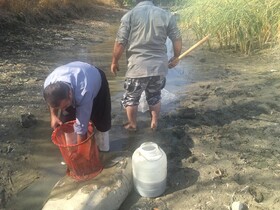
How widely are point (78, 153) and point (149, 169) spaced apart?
0.62 meters

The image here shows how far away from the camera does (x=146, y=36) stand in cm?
367

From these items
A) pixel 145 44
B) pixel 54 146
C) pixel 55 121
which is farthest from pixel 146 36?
pixel 54 146

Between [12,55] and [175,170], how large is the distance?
488 centimetres

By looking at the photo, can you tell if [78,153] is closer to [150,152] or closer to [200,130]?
[150,152]

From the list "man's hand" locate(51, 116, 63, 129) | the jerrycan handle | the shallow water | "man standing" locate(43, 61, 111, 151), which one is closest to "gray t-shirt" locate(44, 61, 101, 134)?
"man standing" locate(43, 61, 111, 151)

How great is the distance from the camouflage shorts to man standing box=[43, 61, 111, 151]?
0.50 m

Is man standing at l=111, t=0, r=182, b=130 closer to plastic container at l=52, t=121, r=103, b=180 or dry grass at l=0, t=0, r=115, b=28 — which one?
plastic container at l=52, t=121, r=103, b=180

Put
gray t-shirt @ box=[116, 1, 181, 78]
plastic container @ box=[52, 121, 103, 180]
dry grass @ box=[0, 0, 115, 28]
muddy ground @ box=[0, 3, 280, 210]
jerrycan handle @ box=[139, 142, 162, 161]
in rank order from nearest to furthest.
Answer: jerrycan handle @ box=[139, 142, 162, 161]
plastic container @ box=[52, 121, 103, 180]
muddy ground @ box=[0, 3, 280, 210]
gray t-shirt @ box=[116, 1, 181, 78]
dry grass @ box=[0, 0, 115, 28]

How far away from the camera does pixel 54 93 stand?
2602 mm

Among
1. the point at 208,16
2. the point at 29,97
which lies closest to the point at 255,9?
the point at 208,16

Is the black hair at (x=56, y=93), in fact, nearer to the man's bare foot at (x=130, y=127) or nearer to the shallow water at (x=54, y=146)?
the shallow water at (x=54, y=146)

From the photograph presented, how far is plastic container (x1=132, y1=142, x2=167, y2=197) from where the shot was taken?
2.83m

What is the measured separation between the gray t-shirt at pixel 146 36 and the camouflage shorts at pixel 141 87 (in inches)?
3.1

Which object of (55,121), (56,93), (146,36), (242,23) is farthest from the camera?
(242,23)
